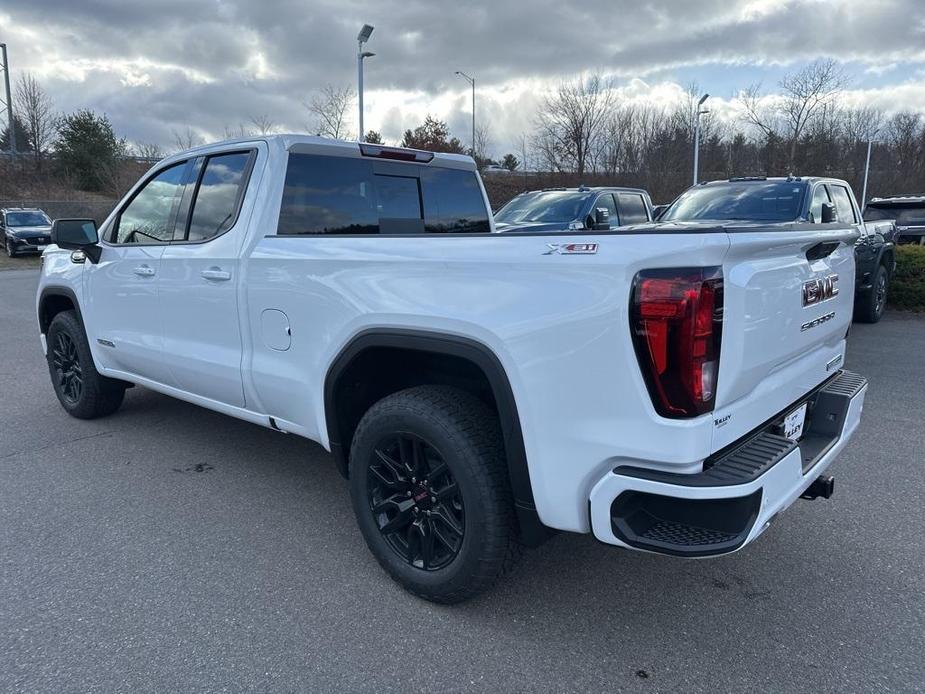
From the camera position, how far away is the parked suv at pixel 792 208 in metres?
7.80

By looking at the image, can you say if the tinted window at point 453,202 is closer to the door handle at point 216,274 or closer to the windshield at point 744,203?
the door handle at point 216,274

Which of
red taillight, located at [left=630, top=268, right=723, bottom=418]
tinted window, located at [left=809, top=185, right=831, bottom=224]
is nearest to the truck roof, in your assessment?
red taillight, located at [left=630, top=268, right=723, bottom=418]

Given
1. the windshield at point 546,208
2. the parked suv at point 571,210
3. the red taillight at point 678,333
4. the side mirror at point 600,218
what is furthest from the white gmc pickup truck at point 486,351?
the windshield at point 546,208

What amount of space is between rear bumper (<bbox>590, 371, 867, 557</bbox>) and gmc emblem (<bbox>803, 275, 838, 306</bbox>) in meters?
0.59

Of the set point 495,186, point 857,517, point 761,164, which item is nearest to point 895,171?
point 761,164

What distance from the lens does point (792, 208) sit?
7.77 meters

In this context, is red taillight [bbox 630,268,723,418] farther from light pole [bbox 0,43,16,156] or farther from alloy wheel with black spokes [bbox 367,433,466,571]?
light pole [bbox 0,43,16,156]

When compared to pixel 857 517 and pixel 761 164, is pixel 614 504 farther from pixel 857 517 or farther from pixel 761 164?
pixel 761 164

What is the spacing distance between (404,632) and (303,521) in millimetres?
1152

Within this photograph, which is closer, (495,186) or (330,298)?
(330,298)

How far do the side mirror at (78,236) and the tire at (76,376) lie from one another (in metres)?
0.75

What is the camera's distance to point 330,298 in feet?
9.68

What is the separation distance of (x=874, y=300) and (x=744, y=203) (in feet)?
10.4

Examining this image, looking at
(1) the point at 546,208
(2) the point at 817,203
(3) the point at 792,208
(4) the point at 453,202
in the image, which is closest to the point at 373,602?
(4) the point at 453,202
